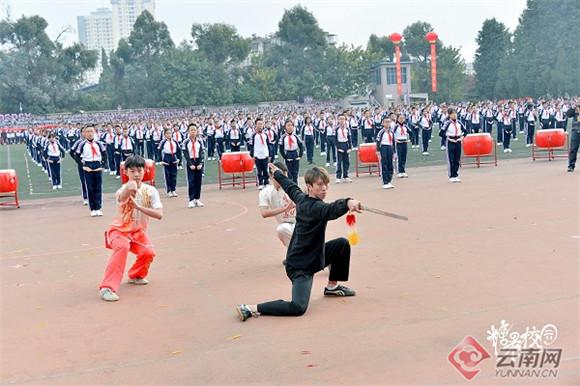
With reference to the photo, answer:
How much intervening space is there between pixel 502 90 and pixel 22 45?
48833mm

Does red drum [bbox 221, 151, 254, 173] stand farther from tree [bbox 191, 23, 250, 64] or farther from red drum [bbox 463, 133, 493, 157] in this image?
tree [bbox 191, 23, 250, 64]

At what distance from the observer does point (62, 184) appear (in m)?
25.2

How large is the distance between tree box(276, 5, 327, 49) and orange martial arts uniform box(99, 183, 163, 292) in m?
74.8

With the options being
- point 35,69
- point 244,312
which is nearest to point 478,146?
point 244,312

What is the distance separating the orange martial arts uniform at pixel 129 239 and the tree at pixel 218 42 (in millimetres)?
71875

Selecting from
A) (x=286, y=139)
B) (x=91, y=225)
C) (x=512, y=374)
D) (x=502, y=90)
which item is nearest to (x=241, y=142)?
(x=286, y=139)

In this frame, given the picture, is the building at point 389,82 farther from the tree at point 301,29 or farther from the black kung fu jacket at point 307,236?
the black kung fu jacket at point 307,236

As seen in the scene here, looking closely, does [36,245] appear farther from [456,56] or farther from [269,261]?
[456,56]

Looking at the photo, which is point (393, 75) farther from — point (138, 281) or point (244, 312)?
point (244, 312)

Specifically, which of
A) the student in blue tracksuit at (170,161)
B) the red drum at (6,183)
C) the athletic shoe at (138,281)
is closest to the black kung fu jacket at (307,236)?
the athletic shoe at (138,281)

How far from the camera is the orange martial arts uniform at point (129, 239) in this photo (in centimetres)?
858

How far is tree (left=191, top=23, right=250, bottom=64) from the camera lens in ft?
261

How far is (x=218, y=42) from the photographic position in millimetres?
79625

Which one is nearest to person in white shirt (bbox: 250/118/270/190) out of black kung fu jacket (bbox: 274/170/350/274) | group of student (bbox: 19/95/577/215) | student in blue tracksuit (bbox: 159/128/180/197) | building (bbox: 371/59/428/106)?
group of student (bbox: 19/95/577/215)
